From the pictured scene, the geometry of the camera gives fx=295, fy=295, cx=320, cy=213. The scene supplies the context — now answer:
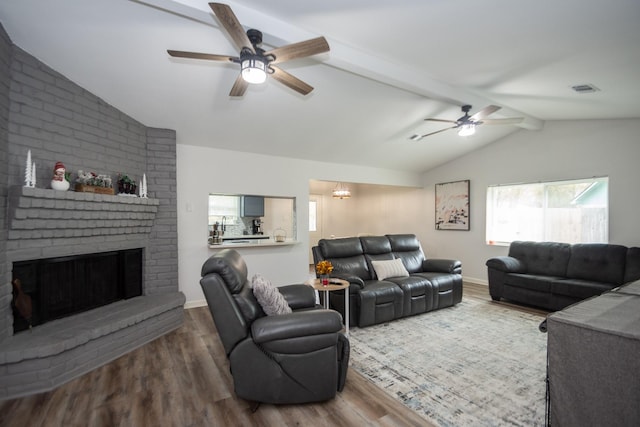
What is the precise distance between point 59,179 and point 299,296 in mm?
2394

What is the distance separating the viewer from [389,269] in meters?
4.14

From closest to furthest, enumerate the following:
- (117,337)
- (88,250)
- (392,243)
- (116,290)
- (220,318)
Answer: (220,318) < (117,337) < (88,250) < (116,290) < (392,243)

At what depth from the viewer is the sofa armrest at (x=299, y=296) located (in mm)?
2823

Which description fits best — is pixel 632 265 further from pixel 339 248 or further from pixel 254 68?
pixel 254 68

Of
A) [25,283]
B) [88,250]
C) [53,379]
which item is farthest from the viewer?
[88,250]

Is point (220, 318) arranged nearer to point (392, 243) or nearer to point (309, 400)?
point (309, 400)

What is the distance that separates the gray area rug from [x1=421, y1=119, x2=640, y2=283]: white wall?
204 cm

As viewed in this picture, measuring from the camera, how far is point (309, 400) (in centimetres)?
202

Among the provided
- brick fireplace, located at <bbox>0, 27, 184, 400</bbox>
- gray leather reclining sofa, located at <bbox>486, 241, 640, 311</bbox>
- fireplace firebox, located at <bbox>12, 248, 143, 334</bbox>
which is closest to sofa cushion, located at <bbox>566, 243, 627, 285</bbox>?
gray leather reclining sofa, located at <bbox>486, 241, 640, 311</bbox>

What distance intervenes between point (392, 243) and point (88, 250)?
3.91 m

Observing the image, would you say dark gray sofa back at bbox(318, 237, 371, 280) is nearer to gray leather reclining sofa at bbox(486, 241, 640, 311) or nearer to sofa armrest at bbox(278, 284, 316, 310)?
sofa armrest at bbox(278, 284, 316, 310)

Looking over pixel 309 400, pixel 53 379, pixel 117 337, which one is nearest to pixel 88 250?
pixel 117 337

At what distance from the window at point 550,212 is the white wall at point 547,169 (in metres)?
0.11

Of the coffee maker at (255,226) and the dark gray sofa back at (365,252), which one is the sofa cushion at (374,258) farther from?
the coffee maker at (255,226)
